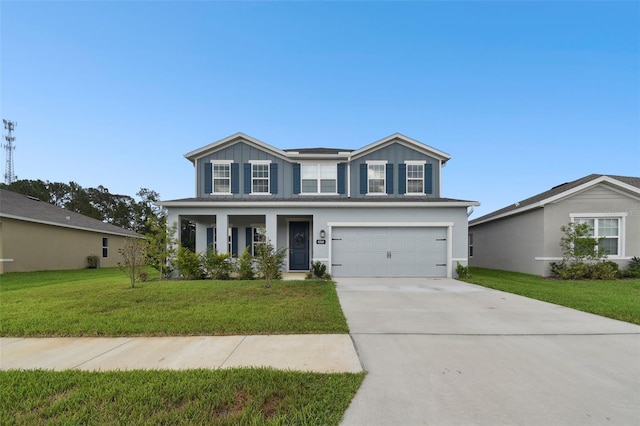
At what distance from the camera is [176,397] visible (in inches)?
102

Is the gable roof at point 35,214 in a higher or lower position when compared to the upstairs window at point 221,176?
lower

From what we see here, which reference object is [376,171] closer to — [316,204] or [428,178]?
[428,178]

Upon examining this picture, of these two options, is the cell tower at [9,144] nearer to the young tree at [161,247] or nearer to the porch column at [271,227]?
the young tree at [161,247]

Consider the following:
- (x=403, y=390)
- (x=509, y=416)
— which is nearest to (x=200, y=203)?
(x=403, y=390)

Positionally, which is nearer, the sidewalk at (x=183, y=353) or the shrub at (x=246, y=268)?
the sidewalk at (x=183, y=353)

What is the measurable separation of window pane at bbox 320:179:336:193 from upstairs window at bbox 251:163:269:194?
261cm

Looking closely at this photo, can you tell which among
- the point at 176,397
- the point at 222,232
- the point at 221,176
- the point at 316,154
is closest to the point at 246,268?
the point at 222,232

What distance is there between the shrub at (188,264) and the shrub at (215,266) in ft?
0.67

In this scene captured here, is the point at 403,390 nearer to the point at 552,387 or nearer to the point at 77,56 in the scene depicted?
the point at 552,387

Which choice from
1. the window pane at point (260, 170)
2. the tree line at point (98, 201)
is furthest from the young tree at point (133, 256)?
the tree line at point (98, 201)

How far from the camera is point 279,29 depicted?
1414 centimetres

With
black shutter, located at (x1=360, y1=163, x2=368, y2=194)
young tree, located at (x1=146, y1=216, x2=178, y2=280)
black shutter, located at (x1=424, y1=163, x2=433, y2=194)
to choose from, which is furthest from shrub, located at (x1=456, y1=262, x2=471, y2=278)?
young tree, located at (x1=146, y1=216, x2=178, y2=280)

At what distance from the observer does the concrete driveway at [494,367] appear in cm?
243

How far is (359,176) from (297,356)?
34.6ft
